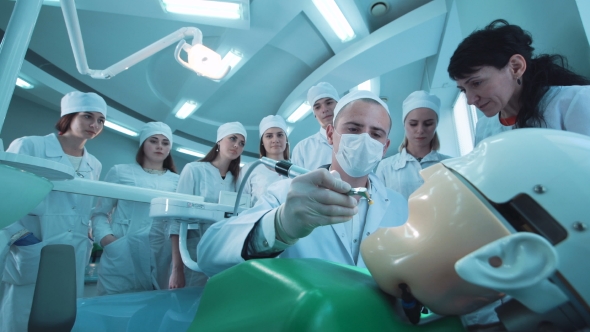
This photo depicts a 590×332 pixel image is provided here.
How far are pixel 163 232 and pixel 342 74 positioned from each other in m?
2.87

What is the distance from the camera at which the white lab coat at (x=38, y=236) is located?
1.53 meters

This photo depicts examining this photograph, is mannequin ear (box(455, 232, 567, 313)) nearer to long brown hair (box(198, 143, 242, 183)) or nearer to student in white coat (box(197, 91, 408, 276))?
student in white coat (box(197, 91, 408, 276))

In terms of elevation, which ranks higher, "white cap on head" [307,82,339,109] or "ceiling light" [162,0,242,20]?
"ceiling light" [162,0,242,20]

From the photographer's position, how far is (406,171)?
1.98 metres

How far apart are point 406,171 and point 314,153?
76 cm

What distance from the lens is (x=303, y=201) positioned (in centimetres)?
71

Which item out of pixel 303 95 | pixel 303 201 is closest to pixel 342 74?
pixel 303 95

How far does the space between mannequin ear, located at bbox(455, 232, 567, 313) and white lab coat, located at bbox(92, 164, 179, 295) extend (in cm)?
179

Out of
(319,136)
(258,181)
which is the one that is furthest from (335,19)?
(258,181)

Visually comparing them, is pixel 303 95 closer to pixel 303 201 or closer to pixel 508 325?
pixel 303 201

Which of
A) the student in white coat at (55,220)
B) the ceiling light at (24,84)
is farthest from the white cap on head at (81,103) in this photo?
the ceiling light at (24,84)

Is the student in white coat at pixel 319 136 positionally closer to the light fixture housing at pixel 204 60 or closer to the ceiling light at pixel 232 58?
the light fixture housing at pixel 204 60

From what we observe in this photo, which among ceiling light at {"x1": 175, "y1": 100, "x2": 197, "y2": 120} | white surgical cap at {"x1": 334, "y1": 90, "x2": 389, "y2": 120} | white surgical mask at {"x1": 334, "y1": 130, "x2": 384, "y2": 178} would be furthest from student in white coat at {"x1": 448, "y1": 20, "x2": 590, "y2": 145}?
ceiling light at {"x1": 175, "y1": 100, "x2": 197, "y2": 120}

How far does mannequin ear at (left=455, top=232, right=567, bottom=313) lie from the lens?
332 millimetres
